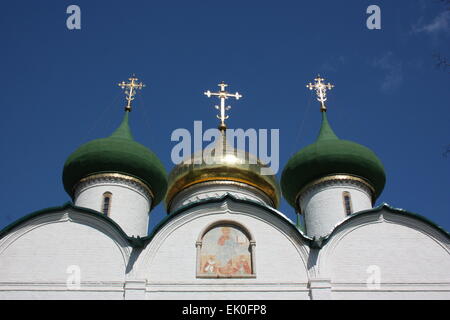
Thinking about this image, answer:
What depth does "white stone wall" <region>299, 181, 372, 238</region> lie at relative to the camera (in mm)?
10852

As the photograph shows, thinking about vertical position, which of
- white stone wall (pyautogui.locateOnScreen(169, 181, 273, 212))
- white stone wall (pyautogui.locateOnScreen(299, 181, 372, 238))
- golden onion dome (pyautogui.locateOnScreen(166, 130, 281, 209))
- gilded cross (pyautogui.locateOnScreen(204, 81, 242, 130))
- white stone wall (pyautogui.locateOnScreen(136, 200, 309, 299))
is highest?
gilded cross (pyautogui.locateOnScreen(204, 81, 242, 130))

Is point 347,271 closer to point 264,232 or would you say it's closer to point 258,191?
point 264,232

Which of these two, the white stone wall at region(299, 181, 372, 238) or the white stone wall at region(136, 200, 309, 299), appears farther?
the white stone wall at region(299, 181, 372, 238)

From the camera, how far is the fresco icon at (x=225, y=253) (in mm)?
→ 8680

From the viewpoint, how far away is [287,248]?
896cm

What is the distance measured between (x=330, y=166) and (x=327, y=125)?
1737mm

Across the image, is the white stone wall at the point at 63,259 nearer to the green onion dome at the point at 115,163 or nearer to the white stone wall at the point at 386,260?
the green onion dome at the point at 115,163

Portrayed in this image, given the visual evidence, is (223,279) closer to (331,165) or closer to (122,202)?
(122,202)

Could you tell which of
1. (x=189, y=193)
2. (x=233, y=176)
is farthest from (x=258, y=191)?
(x=189, y=193)

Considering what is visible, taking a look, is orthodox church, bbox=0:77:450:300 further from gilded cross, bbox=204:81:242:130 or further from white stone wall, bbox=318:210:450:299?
gilded cross, bbox=204:81:242:130

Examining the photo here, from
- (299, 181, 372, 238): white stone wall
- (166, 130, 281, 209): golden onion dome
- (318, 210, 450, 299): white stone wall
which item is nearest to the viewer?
(318, 210, 450, 299): white stone wall

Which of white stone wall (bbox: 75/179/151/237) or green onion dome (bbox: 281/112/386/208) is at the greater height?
green onion dome (bbox: 281/112/386/208)

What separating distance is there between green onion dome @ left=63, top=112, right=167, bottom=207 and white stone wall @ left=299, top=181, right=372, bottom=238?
2920mm

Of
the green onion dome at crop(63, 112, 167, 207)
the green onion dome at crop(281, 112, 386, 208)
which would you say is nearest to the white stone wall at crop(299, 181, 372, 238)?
the green onion dome at crop(281, 112, 386, 208)
